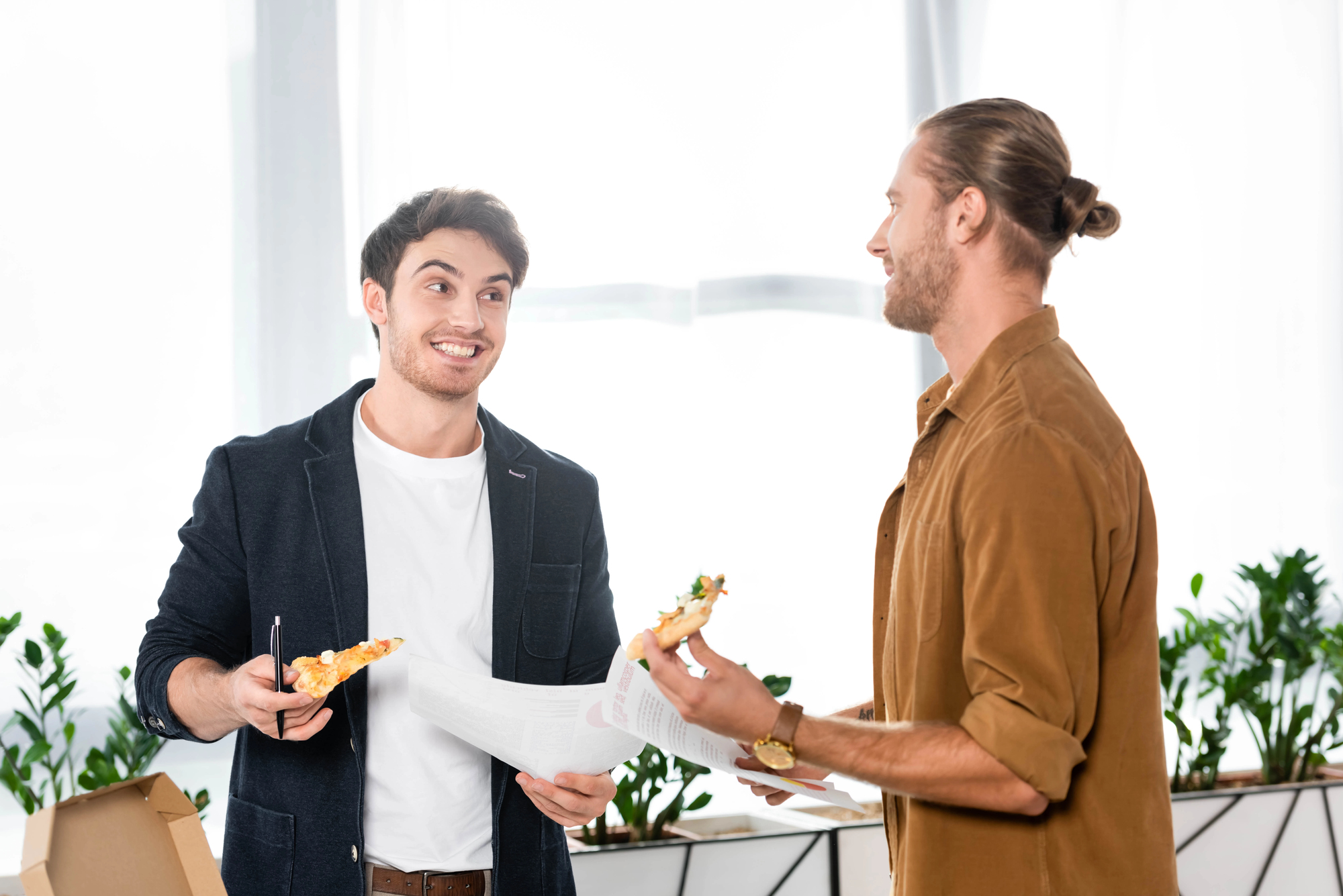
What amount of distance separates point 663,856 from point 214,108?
203 cm

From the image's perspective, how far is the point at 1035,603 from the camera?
3.43ft

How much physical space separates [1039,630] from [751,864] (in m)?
1.50

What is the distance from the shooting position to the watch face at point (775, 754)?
3.59 ft

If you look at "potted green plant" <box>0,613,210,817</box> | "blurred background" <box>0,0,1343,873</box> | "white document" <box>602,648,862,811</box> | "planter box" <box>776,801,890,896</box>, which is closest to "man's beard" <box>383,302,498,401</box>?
"white document" <box>602,648,862,811</box>

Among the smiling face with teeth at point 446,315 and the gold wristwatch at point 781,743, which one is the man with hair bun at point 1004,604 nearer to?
the gold wristwatch at point 781,743

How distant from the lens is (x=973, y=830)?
114cm

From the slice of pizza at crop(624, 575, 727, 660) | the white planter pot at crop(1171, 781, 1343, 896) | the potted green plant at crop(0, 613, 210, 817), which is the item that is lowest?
the white planter pot at crop(1171, 781, 1343, 896)

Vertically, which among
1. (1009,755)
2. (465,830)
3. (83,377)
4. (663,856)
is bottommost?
(663,856)

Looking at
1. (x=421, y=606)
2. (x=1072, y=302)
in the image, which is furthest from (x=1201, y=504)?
(x=421, y=606)

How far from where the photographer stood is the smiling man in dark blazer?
1.47 metres

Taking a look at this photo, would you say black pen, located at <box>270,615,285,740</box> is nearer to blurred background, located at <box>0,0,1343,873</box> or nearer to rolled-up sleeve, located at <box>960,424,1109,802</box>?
rolled-up sleeve, located at <box>960,424,1109,802</box>

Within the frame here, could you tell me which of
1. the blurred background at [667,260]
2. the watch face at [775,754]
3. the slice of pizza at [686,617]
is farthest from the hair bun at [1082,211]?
the blurred background at [667,260]

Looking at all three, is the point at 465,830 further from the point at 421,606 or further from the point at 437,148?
the point at 437,148

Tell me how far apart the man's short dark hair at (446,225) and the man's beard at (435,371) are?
130 mm
